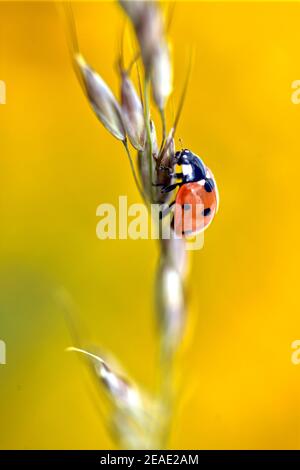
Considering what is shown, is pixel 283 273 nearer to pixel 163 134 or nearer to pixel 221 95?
pixel 221 95

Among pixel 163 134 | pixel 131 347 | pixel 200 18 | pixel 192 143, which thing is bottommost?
pixel 131 347

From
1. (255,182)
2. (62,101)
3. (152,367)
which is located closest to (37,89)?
(62,101)

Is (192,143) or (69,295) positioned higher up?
(192,143)

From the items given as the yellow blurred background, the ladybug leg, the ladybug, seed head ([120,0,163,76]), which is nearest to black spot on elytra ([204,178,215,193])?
the ladybug

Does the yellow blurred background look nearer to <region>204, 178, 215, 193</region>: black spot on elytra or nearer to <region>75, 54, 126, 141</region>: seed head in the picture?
<region>204, 178, 215, 193</region>: black spot on elytra

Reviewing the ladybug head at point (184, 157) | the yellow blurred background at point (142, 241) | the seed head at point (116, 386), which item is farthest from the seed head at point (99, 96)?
the yellow blurred background at point (142, 241)
